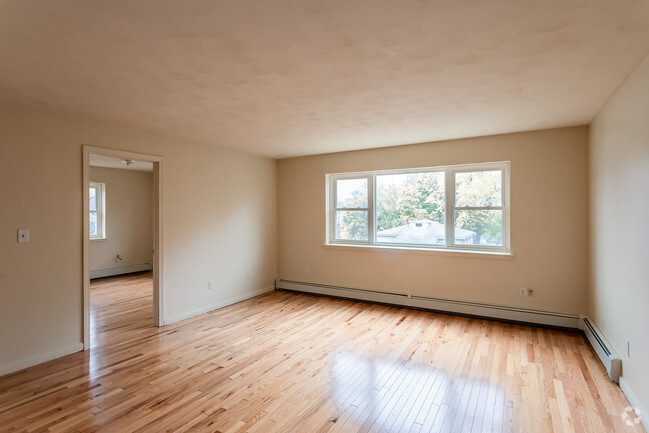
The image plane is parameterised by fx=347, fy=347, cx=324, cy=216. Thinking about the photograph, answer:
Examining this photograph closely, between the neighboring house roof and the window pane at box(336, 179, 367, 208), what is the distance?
2.04 ft

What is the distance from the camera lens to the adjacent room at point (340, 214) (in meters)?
1.95

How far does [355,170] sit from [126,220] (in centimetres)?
547

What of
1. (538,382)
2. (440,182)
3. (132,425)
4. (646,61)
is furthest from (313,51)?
(440,182)

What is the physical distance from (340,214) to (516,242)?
2609mm

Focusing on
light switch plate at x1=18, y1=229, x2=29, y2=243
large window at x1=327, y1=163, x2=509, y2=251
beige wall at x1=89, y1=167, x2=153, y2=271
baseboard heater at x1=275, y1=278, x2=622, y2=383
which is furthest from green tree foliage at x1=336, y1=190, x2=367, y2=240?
beige wall at x1=89, y1=167, x2=153, y2=271

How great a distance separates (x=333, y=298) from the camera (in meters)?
5.60

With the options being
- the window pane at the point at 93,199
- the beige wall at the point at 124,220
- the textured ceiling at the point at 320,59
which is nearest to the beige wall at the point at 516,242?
the textured ceiling at the point at 320,59

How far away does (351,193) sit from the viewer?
5.65m

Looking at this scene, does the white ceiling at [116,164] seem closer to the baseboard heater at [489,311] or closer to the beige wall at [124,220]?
the beige wall at [124,220]

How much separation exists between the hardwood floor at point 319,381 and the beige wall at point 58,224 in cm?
34

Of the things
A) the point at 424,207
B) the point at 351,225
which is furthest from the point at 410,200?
the point at 351,225

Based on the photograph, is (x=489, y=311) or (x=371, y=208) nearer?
(x=489, y=311)

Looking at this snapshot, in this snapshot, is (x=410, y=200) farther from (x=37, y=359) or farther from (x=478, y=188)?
(x=37, y=359)

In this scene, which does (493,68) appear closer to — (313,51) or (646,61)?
(646,61)
